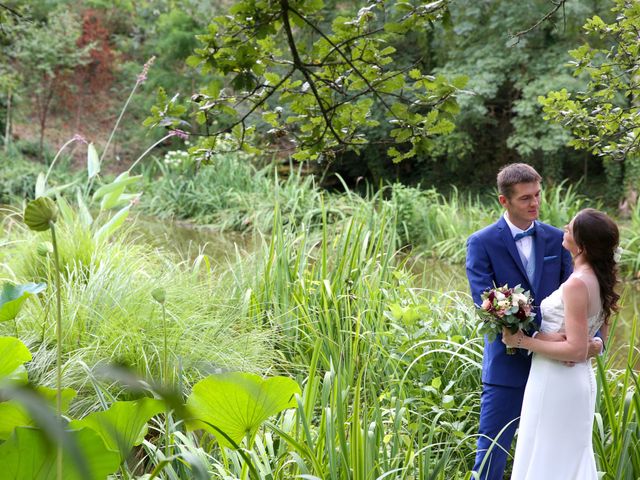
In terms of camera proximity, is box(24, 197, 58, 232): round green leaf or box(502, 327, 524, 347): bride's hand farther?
box(502, 327, 524, 347): bride's hand

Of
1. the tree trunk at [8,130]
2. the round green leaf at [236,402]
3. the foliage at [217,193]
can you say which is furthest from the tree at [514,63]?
the round green leaf at [236,402]

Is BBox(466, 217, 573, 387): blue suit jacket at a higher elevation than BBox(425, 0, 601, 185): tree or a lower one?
lower

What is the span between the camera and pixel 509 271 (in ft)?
A: 9.91

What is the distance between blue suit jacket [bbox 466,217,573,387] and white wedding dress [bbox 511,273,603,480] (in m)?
0.19

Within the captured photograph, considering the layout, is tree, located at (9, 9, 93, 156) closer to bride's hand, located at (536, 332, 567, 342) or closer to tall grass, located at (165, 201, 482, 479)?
tall grass, located at (165, 201, 482, 479)

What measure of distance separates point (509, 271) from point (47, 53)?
57.6 feet

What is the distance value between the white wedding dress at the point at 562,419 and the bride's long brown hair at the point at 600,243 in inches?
3.3

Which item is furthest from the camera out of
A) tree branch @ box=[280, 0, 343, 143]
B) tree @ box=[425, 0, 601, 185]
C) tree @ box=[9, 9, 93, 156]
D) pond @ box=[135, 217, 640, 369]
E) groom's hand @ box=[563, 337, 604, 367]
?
tree @ box=[9, 9, 93, 156]

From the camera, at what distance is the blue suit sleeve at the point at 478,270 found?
2998mm

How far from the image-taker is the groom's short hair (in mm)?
2910

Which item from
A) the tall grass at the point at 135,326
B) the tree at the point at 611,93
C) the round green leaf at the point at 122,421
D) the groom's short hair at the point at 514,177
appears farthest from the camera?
the tall grass at the point at 135,326

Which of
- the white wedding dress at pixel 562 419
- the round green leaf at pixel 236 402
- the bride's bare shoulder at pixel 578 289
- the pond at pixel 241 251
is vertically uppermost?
the bride's bare shoulder at pixel 578 289

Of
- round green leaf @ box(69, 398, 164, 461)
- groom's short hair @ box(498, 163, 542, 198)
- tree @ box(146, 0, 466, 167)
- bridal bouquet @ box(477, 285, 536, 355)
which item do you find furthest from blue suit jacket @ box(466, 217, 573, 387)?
round green leaf @ box(69, 398, 164, 461)

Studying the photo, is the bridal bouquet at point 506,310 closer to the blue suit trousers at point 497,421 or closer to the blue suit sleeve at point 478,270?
the blue suit sleeve at point 478,270
